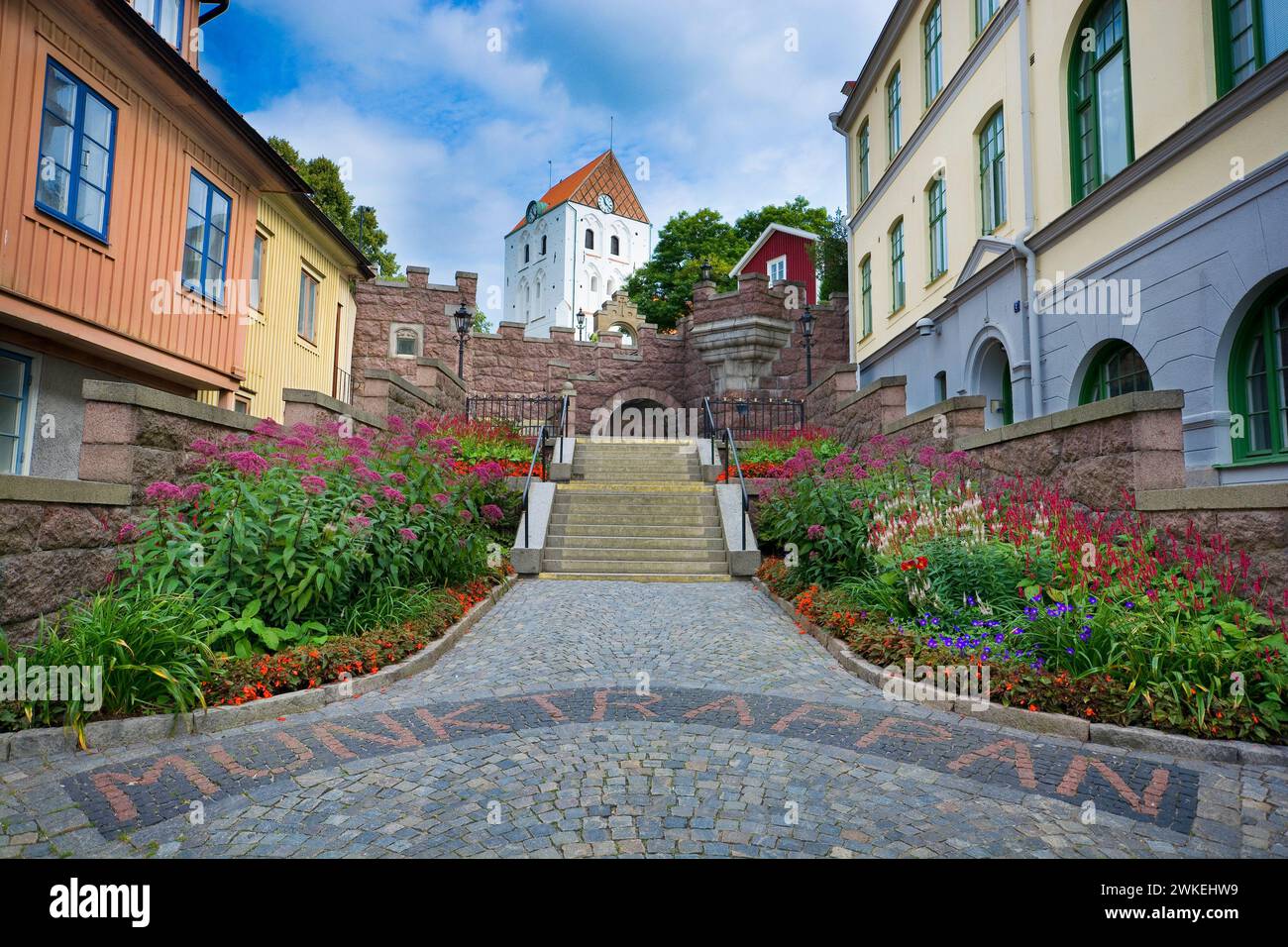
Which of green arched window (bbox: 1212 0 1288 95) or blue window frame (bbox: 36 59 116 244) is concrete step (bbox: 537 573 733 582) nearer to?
blue window frame (bbox: 36 59 116 244)

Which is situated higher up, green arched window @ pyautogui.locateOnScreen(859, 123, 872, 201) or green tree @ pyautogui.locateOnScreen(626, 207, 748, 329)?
green tree @ pyautogui.locateOnScreen(626, 207, 748, 329)

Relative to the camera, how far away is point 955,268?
44.7 ft

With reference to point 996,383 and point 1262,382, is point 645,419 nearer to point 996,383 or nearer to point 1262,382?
point 996,383

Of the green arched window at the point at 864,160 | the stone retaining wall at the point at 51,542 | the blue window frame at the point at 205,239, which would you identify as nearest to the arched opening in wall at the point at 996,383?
the green arched window at the point at 864,160

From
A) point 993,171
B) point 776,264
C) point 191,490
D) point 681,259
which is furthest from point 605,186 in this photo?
point 191,490

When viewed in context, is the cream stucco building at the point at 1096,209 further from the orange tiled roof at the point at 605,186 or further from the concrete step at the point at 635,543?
the orange tiled roof at the point at 605,186

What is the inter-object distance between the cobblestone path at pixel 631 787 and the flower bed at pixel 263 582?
433 mm

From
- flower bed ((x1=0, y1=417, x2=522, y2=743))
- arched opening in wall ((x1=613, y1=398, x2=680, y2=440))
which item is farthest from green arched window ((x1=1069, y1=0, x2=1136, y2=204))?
arched opening in wall ((x1=613, y1=398, x2=680, y2=440))

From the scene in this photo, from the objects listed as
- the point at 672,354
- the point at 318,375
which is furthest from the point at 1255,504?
the point at 672,354

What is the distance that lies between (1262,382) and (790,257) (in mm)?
26346

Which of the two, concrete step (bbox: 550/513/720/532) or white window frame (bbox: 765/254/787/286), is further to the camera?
white window frame (bbox: 765/254/787/286)

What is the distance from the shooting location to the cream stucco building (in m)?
6.91

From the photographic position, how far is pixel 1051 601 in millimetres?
5340

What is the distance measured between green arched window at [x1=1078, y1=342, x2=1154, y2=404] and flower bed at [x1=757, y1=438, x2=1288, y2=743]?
282cm
